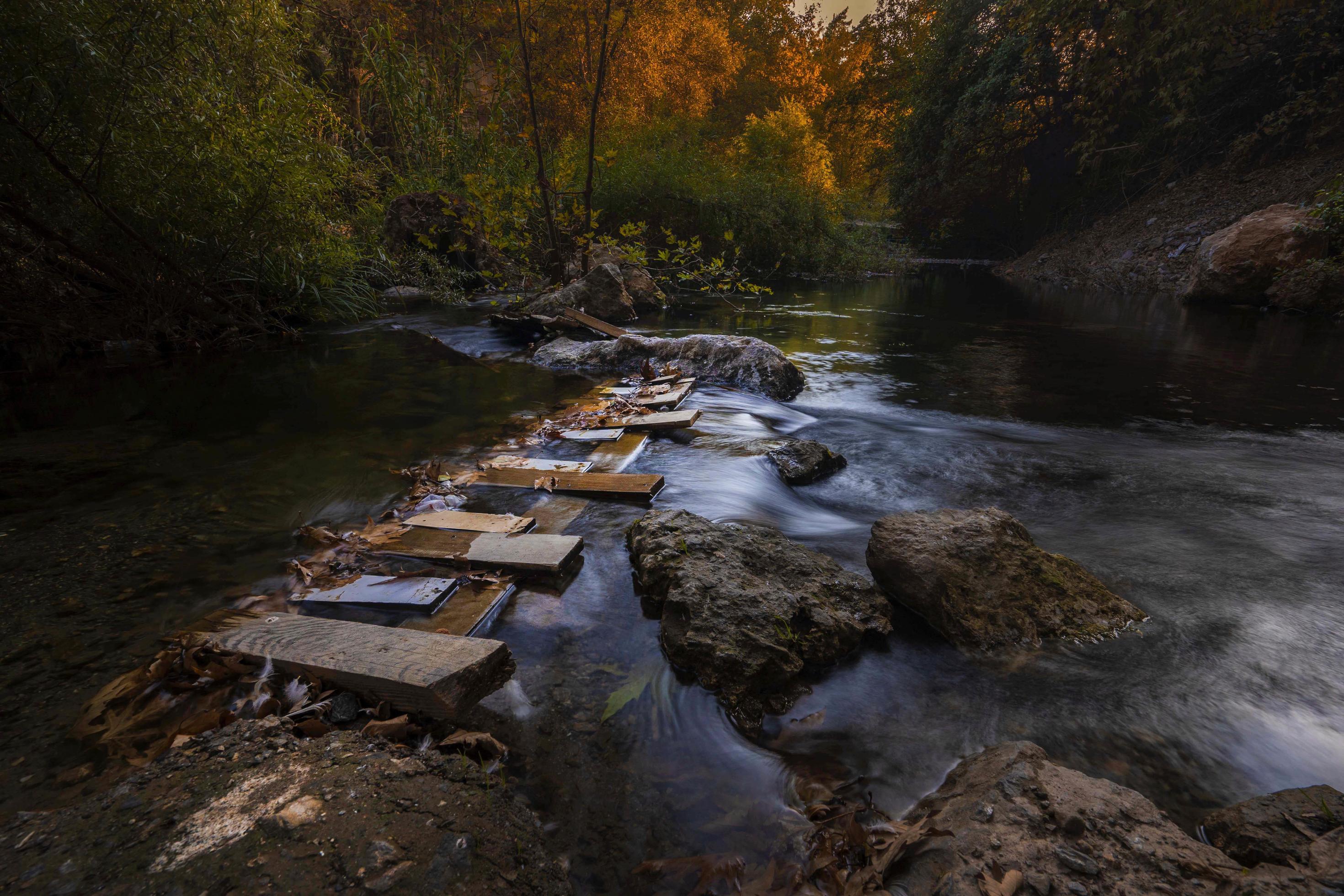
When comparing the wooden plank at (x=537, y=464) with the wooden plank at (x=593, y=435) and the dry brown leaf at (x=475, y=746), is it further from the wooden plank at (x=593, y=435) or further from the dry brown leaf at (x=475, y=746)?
the dry brown leaf at (x=475, y=746)

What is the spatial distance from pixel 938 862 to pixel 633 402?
5195 mm

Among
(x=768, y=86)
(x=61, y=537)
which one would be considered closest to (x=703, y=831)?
(x=61, y=537)

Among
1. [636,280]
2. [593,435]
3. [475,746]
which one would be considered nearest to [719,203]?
[636,280]

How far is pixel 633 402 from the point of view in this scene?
6406 millimetres

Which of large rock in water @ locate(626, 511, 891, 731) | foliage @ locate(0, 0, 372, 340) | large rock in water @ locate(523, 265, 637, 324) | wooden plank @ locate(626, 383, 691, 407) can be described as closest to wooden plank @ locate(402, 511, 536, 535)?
large rock in water @ locate(626, 511, 891, 731)

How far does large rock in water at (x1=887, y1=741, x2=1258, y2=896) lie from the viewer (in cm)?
143

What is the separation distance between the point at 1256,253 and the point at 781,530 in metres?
15.3

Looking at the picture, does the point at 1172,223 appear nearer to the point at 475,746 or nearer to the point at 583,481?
the point at 583,481

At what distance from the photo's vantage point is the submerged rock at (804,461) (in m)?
4.73

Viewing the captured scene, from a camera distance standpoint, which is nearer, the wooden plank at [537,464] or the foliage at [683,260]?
the wooden plank at [537,464]

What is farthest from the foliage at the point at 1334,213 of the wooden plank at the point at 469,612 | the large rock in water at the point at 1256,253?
the wooden plank at the point at 469,612

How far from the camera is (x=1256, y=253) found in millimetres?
12773

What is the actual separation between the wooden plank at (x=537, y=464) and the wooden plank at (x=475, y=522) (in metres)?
0.84

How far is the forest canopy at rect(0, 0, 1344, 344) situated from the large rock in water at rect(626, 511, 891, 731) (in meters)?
6.59
